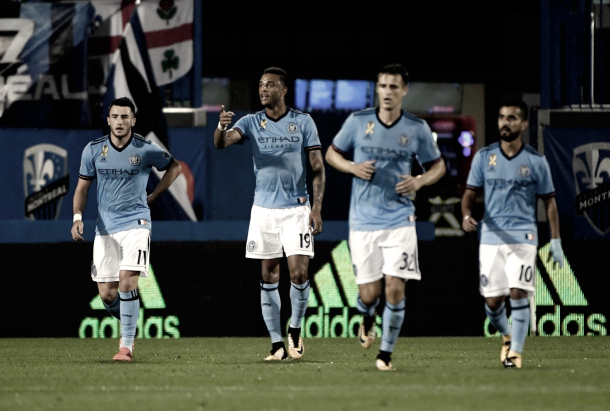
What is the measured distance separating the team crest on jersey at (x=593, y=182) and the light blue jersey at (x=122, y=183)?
7.26 m

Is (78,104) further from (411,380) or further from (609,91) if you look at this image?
(411,380)

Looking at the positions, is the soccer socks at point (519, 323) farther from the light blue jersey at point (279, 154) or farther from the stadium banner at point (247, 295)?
the stadium banner at point (247, 295)

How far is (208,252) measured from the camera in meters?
12.6

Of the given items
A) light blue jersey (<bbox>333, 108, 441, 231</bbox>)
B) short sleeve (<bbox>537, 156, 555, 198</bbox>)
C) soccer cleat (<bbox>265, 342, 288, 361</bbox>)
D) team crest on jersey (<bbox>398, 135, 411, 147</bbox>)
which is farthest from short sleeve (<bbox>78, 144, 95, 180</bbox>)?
short sleeve (<bbox>537, 156, 555, 198</bbox>)

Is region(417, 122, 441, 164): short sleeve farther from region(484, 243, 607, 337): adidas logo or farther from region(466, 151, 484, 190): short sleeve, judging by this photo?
region(484, 243, 607, 337): adidas logo

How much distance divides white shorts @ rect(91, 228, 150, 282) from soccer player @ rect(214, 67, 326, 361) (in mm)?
852

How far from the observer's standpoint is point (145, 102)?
15430 mm

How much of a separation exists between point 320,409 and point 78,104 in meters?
10.4

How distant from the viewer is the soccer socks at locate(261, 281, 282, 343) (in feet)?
29.0

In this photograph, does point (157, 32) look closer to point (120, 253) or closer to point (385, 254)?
point (120, 253)

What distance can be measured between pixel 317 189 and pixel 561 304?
4697 millimetres

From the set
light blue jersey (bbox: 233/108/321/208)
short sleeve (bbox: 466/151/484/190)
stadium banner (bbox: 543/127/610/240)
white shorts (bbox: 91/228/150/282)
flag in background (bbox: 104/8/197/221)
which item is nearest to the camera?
short sleeve (bbox: 466/151/484/190)

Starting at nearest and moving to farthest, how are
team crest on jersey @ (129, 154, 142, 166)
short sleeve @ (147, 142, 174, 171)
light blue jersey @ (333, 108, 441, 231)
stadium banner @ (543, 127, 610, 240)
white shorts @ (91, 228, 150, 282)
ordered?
light blue jersey @ (333, 108, 441, 231), white shorts @ (91, 228, 150, 282), team crest on jersey @ (129, 154, 142, 166), short sleeve @ (147, 142, 174, 171), stadium banner @ (543, 127, 610, 240)

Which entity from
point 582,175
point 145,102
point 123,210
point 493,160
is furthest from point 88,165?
point 582,175
